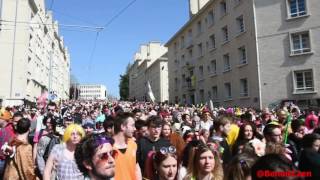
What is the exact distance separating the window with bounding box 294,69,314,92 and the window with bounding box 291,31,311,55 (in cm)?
159

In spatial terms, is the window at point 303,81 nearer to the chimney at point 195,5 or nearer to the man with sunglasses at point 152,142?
the man with sunglasses at point 152,142

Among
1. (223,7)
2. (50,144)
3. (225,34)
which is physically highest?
(223,7)

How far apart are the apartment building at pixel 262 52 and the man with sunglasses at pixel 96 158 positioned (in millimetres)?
24205

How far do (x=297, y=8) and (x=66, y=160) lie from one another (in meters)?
25.5

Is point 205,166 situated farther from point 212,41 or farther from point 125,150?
point 212,41

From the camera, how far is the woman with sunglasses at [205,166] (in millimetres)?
3676

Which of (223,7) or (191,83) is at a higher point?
(223,7)

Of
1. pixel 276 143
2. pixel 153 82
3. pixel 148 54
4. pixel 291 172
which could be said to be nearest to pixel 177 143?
pixel 276 143

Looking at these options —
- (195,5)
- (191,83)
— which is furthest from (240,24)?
(195,5)

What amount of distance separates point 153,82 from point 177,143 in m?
71.6

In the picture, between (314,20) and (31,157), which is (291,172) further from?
(314,20)

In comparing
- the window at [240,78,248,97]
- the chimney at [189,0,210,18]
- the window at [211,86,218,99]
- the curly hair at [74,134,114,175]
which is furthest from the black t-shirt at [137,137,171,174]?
the chimney at [189,0,210,18]

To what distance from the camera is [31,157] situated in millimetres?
5602

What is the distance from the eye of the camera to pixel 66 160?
450 centimetres
